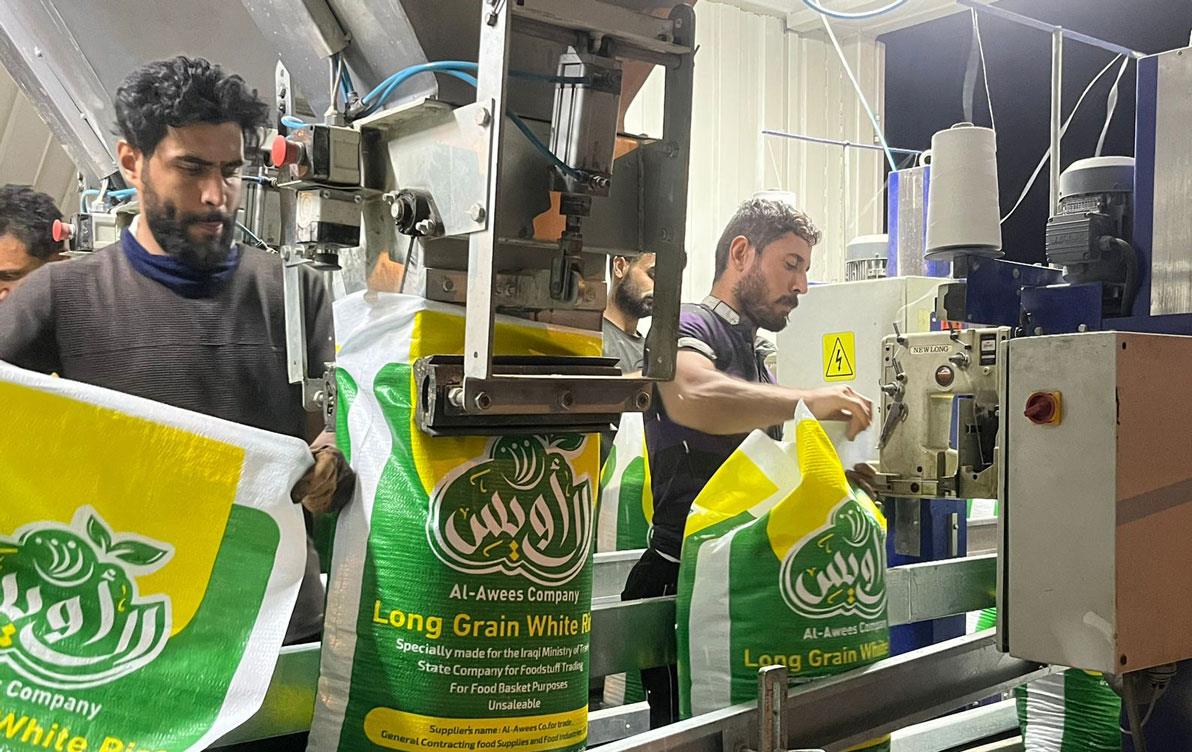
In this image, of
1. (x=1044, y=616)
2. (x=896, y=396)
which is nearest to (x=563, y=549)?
(x=1044, y=616)

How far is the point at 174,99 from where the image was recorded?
56.8 inches

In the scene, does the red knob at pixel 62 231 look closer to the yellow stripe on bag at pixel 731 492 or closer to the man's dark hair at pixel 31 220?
the man's dark hair at pixel 31 220

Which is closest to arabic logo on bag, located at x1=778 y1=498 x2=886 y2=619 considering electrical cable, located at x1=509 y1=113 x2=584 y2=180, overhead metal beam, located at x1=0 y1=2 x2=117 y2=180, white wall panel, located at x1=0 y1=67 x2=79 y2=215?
electrical cable, located at x1=509 y1=113 x2=584 y2=180

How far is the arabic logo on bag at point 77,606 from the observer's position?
794 mm

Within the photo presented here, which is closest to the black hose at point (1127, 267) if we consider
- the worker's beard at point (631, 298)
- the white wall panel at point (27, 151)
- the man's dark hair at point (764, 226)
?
the man's dark hair at point (764, 226)

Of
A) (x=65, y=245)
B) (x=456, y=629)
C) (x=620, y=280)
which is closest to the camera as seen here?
(x=456, y=629)

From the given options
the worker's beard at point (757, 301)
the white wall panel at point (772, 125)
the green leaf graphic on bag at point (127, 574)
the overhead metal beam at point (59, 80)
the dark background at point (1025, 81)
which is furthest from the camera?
the white wall panel at point (772, 125)

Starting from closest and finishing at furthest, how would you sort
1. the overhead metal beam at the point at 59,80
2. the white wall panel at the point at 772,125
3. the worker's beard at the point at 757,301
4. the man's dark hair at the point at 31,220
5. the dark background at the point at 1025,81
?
1. the overhead metal beam at the point at 59,80
2. the man's dark hair at the point at 31,220
3. the worker's beard at the point at 757,301
4. the dark background at the point at 1025,81
5. the white wall panel at the point at 772,125

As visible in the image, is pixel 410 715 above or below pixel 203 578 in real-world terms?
below

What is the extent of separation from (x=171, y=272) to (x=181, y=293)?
33mm

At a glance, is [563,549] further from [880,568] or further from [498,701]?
[880,568]

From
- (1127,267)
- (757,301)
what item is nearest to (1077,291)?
(1127,267)

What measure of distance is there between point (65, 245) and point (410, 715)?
55.6 inches

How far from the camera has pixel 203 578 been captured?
0.86 metres
